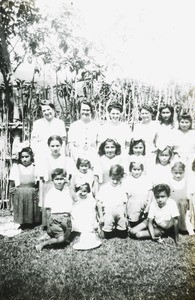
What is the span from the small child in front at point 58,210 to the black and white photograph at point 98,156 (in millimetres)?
11

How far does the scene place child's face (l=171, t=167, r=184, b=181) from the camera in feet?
12.1

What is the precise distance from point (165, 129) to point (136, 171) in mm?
665

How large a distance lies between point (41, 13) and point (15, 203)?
243 centimetres

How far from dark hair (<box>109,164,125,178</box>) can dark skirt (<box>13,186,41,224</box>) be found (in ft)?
3.10

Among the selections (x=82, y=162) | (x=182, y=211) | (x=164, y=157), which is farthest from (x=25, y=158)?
(x=182, y=211)

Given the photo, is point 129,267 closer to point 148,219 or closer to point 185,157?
point 148,219

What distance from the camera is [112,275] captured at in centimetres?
280

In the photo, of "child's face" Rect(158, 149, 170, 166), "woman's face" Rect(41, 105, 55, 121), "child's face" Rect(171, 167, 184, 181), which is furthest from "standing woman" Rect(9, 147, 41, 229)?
"child's face" Rect(171, 167, 184, 181)

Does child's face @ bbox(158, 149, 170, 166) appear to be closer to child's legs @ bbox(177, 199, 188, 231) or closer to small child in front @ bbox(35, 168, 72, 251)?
child's legs @ bbox(177, 199, 188, 231)

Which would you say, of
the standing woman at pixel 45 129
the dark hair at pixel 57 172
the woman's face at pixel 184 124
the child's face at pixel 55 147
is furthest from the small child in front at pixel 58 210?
the woman's face at pixel 184 124

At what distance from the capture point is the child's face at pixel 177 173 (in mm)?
3680

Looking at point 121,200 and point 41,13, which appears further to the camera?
point 41,13

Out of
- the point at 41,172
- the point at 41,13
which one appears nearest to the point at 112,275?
Result: the point at 41,172

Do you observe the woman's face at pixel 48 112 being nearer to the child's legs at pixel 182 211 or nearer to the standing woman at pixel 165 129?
the standing woman at pixel 165 129
